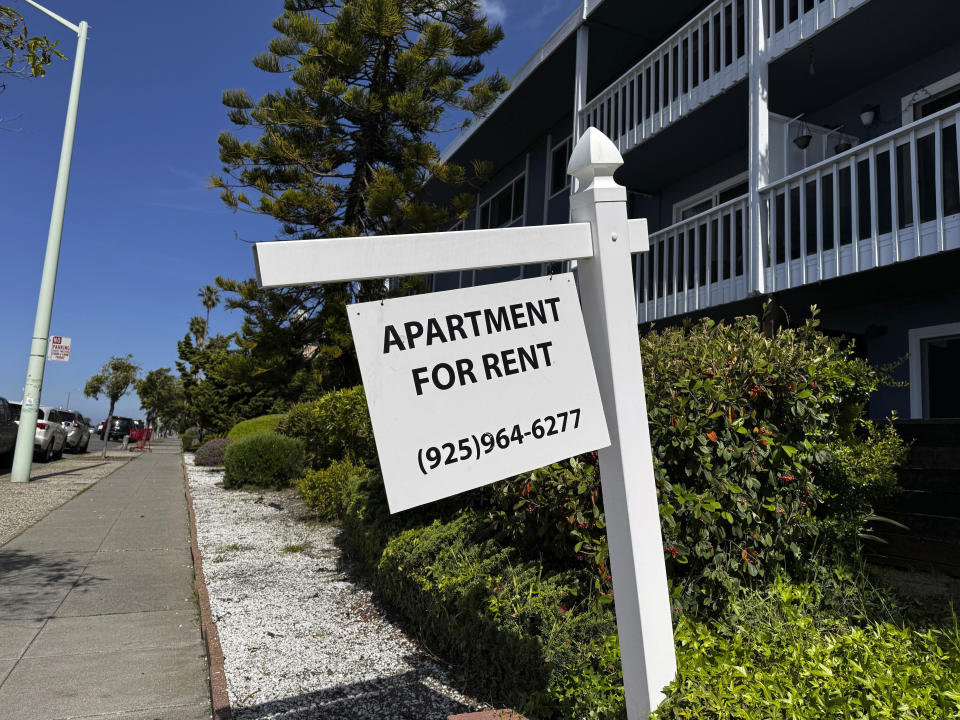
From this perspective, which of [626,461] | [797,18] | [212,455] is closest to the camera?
[626,461]

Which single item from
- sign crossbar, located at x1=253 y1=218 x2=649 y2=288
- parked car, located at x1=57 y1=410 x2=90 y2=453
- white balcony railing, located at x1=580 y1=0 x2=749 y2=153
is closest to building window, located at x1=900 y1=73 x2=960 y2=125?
white balcony railing, located at x1=580 y1=0 x2=749 y2=153

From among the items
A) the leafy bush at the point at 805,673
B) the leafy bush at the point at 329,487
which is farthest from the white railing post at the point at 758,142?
the leafy bush at the point at 329,487

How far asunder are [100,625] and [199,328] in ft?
196

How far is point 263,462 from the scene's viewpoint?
12.4 metres

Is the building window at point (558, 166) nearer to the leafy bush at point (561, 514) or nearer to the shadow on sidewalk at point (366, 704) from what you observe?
the leafy bush at point (561, 514)

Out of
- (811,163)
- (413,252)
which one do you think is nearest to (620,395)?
(413,252)

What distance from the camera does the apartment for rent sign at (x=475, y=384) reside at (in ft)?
5.35

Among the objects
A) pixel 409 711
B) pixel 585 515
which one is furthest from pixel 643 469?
pixel 409 711

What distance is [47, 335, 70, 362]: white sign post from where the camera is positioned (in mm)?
13391

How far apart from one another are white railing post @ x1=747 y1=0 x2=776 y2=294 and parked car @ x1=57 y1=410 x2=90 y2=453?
933 inches

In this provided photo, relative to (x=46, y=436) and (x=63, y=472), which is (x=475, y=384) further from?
(x=46, y=436)

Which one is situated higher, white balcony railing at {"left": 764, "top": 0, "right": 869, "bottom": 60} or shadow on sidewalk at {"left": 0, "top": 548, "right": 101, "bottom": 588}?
white balcony railing at {"left": 764, "top": 0, "right": 869, "bottom": 60}

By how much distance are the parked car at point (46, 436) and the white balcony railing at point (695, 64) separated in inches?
621

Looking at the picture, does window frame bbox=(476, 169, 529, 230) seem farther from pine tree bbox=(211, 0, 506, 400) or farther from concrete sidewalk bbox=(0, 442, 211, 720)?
concrete sidewalk bbox=(0, 442, 211, 720)
